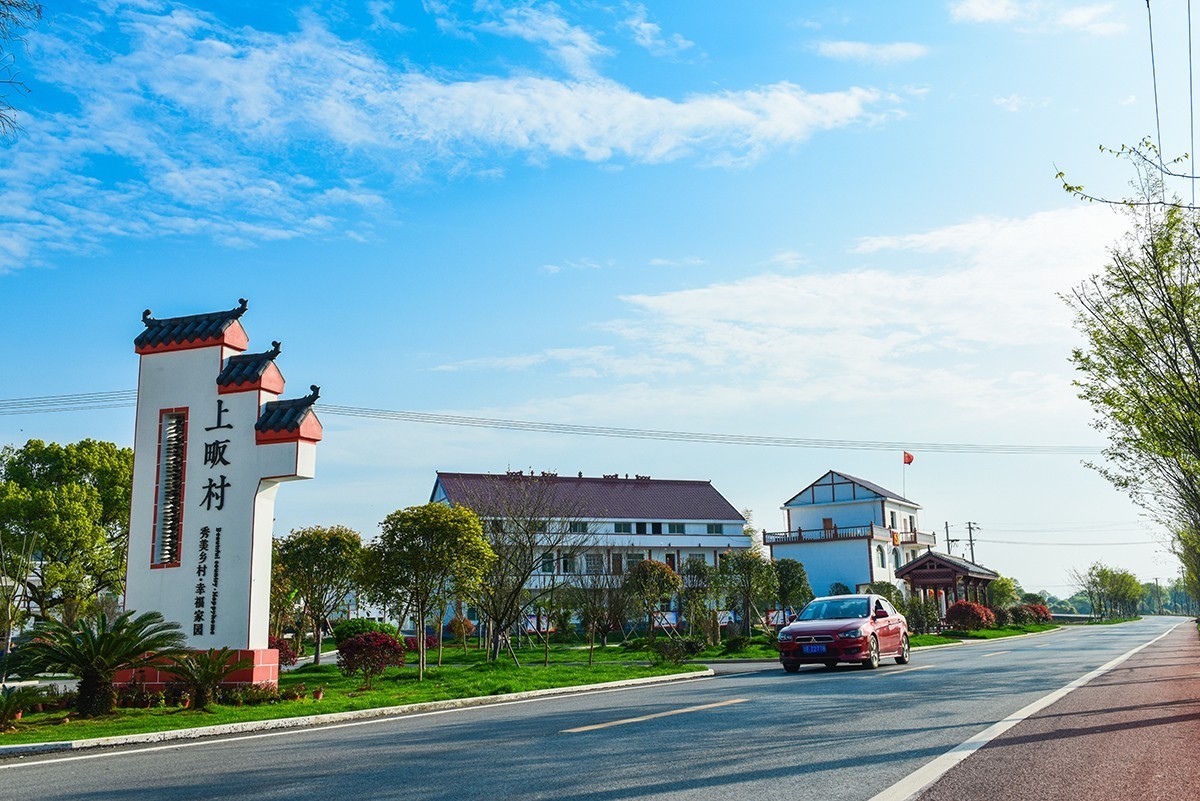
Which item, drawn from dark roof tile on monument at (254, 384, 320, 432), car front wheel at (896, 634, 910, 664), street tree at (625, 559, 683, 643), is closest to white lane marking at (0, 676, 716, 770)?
dark roof tile on monument at (254, 384, 320, 432)

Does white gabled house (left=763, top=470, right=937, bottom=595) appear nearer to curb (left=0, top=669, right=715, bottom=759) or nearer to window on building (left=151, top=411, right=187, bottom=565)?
curb (left=0, top=669, right=715, bottom=759)

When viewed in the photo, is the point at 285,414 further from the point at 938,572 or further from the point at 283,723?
the point at 938,572

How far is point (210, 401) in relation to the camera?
Result: 1700cm

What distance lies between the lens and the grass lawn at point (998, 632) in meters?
43.8

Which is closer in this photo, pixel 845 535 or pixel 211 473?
pixel 211 473

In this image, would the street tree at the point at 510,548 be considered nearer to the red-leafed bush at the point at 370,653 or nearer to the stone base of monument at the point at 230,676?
the red-leafed bush at the point at 370,653

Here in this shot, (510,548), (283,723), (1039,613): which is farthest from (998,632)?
(283,723)

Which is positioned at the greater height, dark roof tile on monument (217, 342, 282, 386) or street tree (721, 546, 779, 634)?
dark roof tile on monument (217, 342, 282, 386)

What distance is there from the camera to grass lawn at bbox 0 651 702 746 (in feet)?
37.9

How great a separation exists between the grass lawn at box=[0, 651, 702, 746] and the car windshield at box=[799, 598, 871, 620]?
2.94 meters

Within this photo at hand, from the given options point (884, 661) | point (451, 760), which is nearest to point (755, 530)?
point (884, 661)

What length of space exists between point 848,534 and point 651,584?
3075 centimetres

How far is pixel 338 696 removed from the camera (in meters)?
15.2

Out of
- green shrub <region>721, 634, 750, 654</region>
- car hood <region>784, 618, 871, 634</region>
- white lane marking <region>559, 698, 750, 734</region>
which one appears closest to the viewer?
white lane marking <region>559, 698, 750, 734</region>
